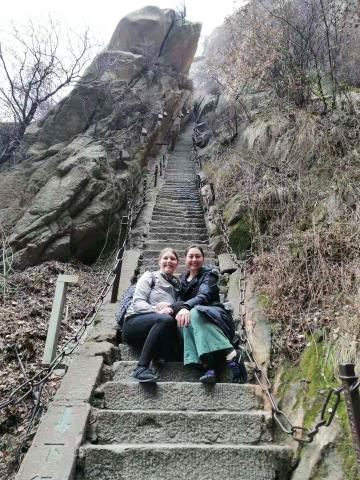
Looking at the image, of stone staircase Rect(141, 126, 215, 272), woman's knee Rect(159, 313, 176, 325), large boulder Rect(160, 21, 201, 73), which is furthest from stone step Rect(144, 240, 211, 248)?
large boulder Rect(160, 21, 201, 73)

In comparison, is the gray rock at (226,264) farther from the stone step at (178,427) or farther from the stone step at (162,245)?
the stone step at (178,427)

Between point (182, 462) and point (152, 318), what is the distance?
143 cm

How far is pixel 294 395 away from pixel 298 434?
399 millimetres

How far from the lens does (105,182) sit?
32.9 feet

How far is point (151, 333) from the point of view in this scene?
3930 millimetres

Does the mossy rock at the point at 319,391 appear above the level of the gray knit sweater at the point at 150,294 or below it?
below

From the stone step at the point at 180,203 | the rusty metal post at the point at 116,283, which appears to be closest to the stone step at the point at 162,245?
the stone step at the point at 180,203

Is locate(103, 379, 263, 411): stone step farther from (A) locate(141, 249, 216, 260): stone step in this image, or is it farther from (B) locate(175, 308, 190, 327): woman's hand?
(A) locate(141, 249, 216, 260): stone step

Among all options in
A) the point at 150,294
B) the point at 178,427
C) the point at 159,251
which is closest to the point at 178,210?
the point at 159,251

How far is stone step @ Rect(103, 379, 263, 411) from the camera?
3.61 metres

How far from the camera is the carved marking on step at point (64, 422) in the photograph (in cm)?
310

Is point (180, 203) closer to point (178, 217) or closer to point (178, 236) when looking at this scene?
point (178, 217)

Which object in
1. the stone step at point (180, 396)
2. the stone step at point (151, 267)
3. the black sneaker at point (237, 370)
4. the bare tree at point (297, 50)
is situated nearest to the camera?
the stone step at point (180, 396)

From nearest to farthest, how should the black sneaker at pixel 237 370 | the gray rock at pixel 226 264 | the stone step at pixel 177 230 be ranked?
1. the black sneaker at pixel 237 370
2. the gray rock at pixel 226 264
3. the stone step at pixel 177 230
